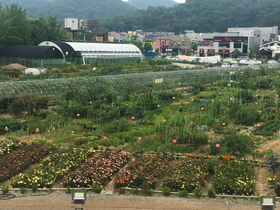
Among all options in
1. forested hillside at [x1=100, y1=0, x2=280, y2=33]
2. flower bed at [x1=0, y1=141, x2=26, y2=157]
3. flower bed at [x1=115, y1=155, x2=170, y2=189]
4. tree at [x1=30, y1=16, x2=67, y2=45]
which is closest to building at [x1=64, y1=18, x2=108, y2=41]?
tree at [x1=30, y1=16, x2=67, y2=45]

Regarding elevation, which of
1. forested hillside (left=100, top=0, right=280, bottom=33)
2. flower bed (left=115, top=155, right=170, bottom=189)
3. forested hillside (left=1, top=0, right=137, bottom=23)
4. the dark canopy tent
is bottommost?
flower bed (left=115, top=155, right=170, bottom=189)

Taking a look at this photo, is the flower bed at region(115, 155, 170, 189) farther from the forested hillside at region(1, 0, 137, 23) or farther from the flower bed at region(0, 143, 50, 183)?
the forested hillside at region(1, 0, 137, 23)

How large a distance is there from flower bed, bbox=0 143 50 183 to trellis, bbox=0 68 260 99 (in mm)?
6893

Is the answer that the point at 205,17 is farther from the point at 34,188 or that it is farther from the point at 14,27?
the point at 34,188

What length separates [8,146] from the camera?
41.1ft

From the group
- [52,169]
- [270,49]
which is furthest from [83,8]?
[52,169]

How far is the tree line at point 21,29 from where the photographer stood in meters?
43.3

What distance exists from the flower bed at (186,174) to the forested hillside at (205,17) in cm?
10745

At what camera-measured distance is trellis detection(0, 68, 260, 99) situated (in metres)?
19.3

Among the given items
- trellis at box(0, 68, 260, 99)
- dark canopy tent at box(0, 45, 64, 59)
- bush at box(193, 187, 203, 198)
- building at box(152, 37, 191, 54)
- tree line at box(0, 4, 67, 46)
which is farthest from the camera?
building at box(152, 37, 191, 54)

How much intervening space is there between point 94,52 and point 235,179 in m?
35.4

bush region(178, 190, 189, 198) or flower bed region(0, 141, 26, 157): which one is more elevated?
flower bed region(0, 141, 26, 157)

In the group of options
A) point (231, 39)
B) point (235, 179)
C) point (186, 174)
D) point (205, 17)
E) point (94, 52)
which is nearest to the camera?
point (235, 179)

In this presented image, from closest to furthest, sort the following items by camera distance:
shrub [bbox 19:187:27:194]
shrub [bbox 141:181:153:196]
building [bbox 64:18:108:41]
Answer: shrub [bbox 141:181:153:196]
shrub [bbox 19:187:27:194]
building [bbox 64:18:108:41]
